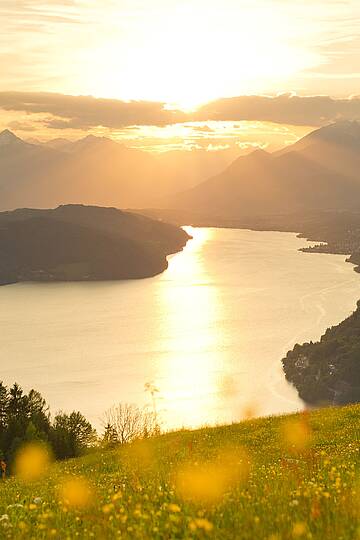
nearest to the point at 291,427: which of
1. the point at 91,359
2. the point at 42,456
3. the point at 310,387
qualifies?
the point at 42,456

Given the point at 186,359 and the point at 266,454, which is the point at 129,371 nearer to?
the point at 186,359

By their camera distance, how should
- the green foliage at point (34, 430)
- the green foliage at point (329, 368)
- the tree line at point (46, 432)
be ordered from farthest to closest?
1. the green foliage at point (329, 368)
2. the green foliage at point (34, 430)
3. the tree line at point (46, 432)

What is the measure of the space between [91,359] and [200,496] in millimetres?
183364

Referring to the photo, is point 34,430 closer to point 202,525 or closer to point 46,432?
point 46,432

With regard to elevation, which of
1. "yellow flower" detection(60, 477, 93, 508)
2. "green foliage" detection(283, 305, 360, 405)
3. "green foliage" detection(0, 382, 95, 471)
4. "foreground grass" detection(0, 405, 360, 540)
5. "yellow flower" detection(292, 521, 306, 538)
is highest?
"yellow flower" detection(292, 521, 306, 538)

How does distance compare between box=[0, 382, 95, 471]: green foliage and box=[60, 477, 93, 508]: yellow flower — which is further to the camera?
box=[0, 382, 95, 471]: green foliage

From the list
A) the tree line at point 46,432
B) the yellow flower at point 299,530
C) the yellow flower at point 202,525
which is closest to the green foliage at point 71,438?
the tree line at point 46,432

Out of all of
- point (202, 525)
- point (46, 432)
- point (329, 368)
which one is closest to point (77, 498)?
point (202, 525)

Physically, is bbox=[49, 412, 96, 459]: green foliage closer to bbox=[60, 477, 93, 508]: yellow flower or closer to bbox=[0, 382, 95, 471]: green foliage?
bbox=[0, 382, 95, 471]: green foliage

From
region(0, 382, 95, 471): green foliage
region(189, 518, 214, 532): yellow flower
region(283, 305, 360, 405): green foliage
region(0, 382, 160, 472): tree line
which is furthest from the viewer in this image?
region(283, 305, 360, 405): green foliage

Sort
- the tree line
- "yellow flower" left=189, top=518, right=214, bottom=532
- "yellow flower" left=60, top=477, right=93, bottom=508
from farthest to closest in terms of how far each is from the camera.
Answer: the tree line < "yellow flower" left=60, top=477, right=93, bottom=508 < "yellow flower" left=189, top=518, right=214, bottom=532

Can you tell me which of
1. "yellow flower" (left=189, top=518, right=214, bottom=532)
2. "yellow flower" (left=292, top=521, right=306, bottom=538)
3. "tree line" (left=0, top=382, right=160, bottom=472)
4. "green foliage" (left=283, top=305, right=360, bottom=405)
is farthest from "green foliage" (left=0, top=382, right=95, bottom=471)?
"green foliage" (left=283, top=305, right=360, bottom=405)

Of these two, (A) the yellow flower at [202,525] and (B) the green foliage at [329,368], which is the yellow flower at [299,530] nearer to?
(A) the yellow flower at [202,525]

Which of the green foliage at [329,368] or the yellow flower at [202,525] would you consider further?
the green foliage at [329,368]
